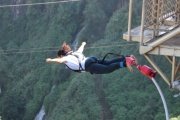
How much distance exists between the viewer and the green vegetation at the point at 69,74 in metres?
31.6

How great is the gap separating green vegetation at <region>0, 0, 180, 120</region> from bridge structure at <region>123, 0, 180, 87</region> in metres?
20.9

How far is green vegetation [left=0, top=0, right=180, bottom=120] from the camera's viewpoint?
31.6m

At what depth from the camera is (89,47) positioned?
36.7 meters

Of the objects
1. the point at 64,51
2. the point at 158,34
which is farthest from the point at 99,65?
the point at 158,34

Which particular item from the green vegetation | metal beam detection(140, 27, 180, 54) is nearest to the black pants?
metal beam detection(140, 27, 180, 54)

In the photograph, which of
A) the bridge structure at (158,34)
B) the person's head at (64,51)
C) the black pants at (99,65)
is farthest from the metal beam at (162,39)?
the person's head at (64,51)

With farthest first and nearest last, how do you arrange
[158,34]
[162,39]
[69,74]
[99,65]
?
[69,74]
[99,65]
[158,34]
[162,39]

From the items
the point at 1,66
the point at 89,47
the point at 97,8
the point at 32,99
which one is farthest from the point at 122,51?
the point at 1,66

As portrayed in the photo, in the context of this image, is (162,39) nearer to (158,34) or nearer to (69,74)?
(158,34)

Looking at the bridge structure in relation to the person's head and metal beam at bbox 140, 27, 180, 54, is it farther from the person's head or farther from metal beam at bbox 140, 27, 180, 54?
the person's head

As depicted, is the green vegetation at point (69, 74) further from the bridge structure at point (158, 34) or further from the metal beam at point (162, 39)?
the metal beam at point (162, 39)

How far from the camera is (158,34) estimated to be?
18.3 feet

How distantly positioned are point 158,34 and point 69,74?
3223 cm

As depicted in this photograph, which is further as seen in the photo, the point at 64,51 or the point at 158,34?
the point at 64,51
